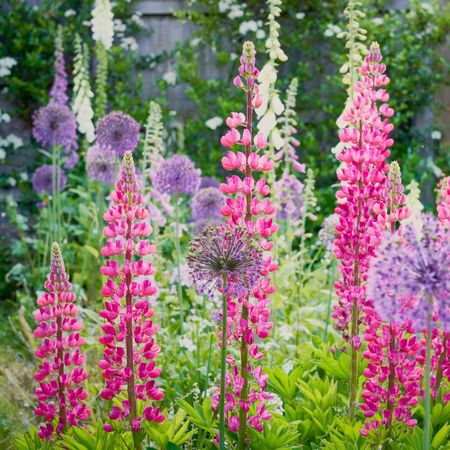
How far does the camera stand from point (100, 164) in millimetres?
4430

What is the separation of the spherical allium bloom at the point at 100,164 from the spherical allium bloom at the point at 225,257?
8.78ft

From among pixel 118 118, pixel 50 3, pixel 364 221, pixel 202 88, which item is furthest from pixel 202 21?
pixel 364 221

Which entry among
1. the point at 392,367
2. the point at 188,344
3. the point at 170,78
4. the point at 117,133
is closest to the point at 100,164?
the point at 117,133

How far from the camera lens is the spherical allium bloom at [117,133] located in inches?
146

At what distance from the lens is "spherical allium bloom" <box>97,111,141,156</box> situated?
Result: 3.71 meters

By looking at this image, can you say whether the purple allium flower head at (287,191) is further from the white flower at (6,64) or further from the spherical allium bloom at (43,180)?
the white flower at (6,64)

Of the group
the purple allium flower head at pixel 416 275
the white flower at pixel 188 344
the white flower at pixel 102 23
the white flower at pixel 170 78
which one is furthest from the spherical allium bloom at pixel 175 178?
the white flower at pixel 170 78

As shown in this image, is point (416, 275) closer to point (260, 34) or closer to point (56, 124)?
point (56, 124)

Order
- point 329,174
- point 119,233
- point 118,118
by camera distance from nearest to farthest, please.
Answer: point 119,233, point 118,118, point 329,174

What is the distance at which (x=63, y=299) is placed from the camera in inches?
80.9

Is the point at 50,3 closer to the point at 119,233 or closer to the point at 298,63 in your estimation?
the point at 298,63

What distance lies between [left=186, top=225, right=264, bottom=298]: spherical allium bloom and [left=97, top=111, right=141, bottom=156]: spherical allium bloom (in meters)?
1.97

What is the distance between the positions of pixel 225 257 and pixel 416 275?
46 centimetres

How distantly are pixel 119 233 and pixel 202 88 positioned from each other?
15.1 ft
